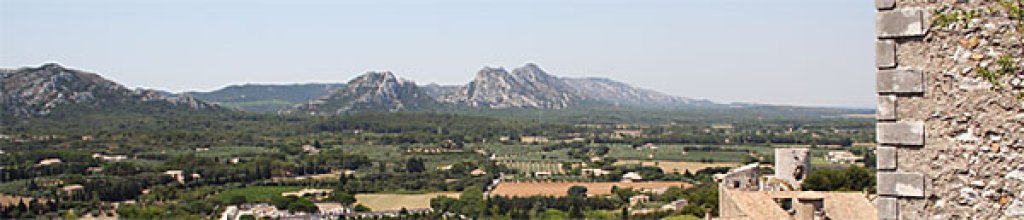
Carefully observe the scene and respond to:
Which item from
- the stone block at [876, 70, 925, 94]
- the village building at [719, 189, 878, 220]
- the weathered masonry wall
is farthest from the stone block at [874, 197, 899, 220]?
the village building at [719, 189, 878, 220]

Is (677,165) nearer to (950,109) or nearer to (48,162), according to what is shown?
(48,162)

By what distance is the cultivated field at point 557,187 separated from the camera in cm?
5981

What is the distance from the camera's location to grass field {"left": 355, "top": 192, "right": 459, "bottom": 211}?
55.8m

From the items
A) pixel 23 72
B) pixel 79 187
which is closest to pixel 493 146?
pixel 79 187

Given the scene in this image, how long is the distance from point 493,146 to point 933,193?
103 m

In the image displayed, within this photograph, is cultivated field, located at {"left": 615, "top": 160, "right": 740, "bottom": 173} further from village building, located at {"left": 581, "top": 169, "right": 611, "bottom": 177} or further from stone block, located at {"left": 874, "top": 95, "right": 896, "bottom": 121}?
stone block, located at {"left": 874, "top": 95, "right": 896, "bottom": 121}

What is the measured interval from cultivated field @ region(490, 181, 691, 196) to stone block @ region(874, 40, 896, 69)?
53.6 m

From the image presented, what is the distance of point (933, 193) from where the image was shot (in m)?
5.09

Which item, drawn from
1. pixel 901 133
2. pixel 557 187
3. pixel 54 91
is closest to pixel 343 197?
pixel 557 187

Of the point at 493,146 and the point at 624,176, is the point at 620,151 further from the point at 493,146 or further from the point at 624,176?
the point at 624,176

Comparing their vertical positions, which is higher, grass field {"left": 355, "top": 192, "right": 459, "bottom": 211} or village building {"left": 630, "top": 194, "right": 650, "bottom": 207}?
village building {"left": 630, "top": 194, "right": 650, "bottom": 207}

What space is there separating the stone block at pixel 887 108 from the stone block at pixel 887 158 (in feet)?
0.58

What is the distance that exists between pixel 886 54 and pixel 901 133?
18.3 inches

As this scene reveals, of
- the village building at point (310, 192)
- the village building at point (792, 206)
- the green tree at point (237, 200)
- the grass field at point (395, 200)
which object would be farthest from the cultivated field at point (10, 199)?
the village building at point (792, 206)
